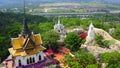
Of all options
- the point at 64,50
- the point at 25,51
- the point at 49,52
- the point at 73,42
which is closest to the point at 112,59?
the point at 73,42

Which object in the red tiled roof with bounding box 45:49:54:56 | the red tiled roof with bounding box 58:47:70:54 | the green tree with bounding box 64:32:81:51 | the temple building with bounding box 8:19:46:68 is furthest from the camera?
the red tiled roof with bounding box 58:47:70:54

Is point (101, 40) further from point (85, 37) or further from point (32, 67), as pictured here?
point (32, 67)

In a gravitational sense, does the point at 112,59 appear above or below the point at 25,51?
below

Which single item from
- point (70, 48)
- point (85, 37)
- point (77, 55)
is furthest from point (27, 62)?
point (85, 37)

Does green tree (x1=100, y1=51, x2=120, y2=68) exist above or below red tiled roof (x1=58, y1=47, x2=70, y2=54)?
above

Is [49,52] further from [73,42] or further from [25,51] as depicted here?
[25,51]

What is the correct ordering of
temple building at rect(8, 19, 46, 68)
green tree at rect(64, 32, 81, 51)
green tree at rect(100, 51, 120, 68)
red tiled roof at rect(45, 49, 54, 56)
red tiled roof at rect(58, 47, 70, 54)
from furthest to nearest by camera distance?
1. red tiled roof at rect(58, 47, 70, 54)
2. green tree at rect(64, 32, 81, 51)
3. red tiled roof at rect(45, 49, 54, 56)
4. green tree at rect(100, 51, 120, 68)
5. temple building at rect(8, 19, 46, 68)

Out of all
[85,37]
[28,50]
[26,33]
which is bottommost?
[85,37]

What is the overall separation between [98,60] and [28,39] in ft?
44.6

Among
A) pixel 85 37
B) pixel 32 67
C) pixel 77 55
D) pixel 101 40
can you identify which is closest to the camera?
pixel 32 67

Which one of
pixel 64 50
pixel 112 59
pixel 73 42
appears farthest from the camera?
pixel 64 50

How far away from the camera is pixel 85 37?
5303 centimetres

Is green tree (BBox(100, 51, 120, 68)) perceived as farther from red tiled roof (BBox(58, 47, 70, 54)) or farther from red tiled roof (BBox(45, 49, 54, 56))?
red tiled roof (BBox(45, 49, 54, 56))

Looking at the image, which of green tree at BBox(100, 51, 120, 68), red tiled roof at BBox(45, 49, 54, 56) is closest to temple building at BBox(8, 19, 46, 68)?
red tiled roof at BBox(45, 49, 54, 56)
